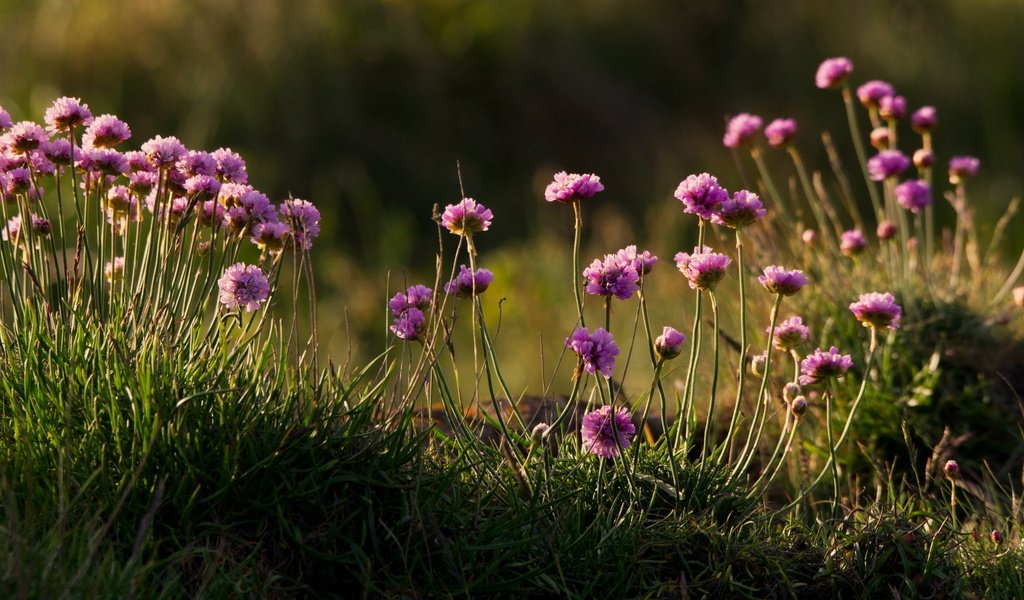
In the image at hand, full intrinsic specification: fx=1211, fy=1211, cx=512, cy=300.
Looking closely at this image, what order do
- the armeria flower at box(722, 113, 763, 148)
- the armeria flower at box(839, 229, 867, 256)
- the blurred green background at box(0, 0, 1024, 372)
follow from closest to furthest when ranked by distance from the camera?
the armeria flower at box(839, 229, 867, 256), the armeria flower at box(722, 113, 763, 148), the blurred green background at box(0, 0, 1024, 372)

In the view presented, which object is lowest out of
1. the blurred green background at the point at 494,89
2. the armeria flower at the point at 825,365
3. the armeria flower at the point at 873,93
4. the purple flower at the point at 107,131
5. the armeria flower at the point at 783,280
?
the armeria flower at the point at 825,365

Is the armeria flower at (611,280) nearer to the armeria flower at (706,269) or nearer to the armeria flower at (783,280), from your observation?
the armeria flower at (706,269)

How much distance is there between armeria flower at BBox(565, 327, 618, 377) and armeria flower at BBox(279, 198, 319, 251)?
1.95 ft

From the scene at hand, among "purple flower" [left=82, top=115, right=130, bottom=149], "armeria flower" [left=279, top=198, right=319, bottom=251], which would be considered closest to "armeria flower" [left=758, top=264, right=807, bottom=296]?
"armeria flower" [left=279, top=198, right=319, bottom=251]

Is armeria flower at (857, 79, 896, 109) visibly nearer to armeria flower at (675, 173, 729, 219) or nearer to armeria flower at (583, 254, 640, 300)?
armeria flower at (675, 173, 729, 219)

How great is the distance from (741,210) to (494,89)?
7607mm

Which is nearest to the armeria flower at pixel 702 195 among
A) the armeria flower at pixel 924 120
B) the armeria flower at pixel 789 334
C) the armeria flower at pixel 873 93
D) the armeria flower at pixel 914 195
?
the armeria flower at pixel 789 334

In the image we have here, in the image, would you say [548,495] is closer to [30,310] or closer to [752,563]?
[752,563]

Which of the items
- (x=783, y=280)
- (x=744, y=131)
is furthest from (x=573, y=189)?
(x=744, y=131)

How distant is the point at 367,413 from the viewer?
97.4 inches

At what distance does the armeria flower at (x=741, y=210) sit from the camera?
2471 mm

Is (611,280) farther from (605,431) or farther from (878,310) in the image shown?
(878,310)

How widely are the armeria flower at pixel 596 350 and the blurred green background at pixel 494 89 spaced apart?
5.00 metres

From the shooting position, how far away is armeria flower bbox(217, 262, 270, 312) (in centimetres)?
244
